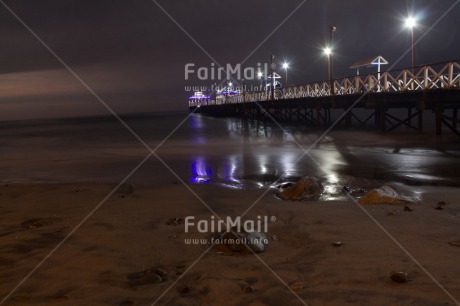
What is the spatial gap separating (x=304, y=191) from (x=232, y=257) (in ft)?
11.3

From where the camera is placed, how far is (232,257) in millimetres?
4613

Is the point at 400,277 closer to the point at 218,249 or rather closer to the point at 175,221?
the point at 218,249

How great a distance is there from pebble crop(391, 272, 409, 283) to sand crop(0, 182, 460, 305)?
53 mm

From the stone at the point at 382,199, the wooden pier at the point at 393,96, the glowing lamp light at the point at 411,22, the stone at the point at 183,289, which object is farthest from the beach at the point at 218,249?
the glowing lamp light at the point at 411,22

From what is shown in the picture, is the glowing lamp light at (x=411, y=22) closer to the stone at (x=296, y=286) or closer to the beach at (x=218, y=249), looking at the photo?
the beach at (x=218, y=249)

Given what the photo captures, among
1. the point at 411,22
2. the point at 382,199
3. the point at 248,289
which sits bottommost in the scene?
the point at 248,289

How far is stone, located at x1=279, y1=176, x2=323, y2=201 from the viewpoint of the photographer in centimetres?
759

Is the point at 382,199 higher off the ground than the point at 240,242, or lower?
higher

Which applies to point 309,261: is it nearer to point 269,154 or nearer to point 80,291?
point 80,291

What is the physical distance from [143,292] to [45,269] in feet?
4.24

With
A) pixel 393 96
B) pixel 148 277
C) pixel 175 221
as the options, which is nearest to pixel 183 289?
pixel 148 277

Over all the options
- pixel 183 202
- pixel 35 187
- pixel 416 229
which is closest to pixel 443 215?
pixel 416 229

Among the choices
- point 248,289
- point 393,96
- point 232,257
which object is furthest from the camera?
point 393,96

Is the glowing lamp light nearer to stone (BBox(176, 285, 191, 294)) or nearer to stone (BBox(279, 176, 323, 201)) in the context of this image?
stone (BBox(279, 176, 323, 201))
